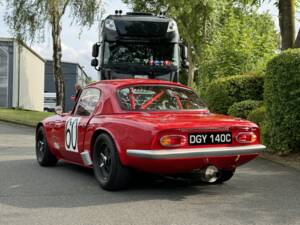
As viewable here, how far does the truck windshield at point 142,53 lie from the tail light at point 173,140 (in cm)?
992

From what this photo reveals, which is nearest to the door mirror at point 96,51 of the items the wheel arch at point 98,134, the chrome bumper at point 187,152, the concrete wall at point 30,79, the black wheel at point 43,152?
the black wheel at point 43,152

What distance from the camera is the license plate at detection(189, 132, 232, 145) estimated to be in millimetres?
6359

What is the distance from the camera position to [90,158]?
736cm

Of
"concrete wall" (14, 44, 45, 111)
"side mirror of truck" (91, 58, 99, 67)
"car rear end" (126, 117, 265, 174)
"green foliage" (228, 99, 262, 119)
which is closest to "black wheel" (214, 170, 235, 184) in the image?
"car rear end" (126, 117, 265, 174)

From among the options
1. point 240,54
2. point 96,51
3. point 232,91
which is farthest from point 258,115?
point 240,54

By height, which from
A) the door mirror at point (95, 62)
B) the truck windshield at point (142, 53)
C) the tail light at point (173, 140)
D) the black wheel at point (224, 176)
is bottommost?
the black wheel at point (224, 176)

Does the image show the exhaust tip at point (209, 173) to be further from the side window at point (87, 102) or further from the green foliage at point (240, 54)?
the green foliage at point (240, 54)

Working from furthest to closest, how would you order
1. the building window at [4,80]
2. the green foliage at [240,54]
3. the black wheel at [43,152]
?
1. the building window at [4,80]
2. the green foliage at [240,54]
3. the black wheel at [43,152]

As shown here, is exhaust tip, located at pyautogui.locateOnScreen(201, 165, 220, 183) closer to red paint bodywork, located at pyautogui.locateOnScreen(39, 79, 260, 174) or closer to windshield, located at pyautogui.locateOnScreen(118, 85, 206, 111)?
red paint bodywork, located at pyautogui.locateOnScreen(39, 79, 260, 174)

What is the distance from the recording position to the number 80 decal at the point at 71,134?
7770mm

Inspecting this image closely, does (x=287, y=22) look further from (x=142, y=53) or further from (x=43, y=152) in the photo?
(x=43, y=152)

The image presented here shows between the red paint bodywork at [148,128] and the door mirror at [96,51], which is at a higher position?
the door mirror at [96,51]

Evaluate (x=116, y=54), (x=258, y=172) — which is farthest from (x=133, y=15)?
(x=258, y=172)

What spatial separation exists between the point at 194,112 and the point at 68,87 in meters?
65.3
